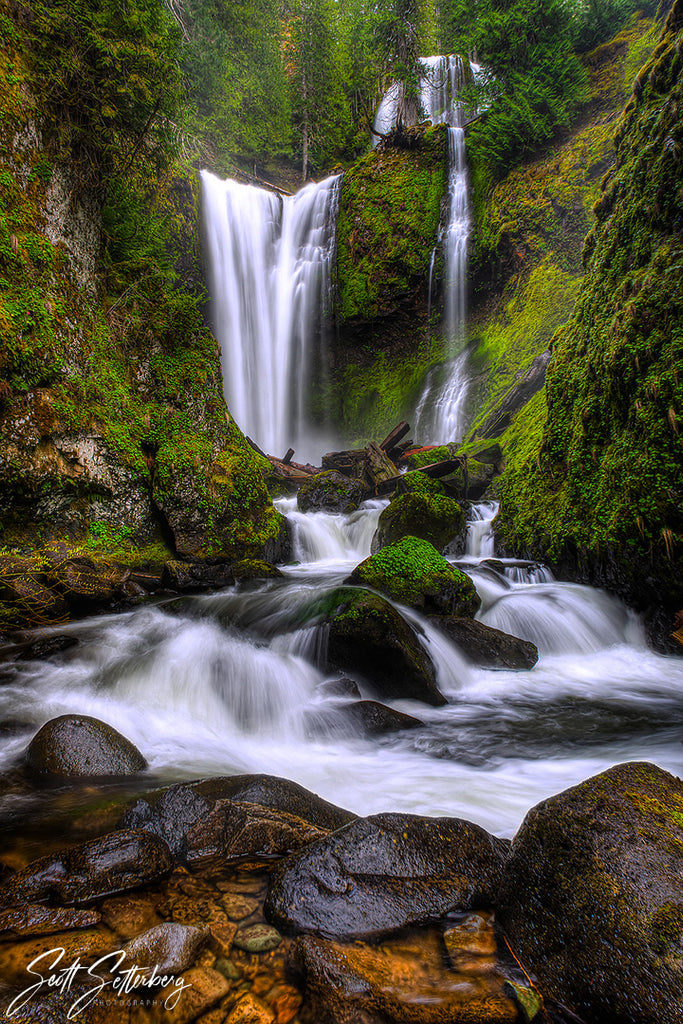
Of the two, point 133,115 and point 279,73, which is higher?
point 279,73

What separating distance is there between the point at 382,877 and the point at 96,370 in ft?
25.0

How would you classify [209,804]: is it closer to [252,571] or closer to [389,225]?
[252,571]

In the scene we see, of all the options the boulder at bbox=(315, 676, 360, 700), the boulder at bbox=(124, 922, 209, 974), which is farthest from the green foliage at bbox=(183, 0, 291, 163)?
the boulder at bbox=(124, 922, 209, 974)

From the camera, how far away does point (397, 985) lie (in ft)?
4.64

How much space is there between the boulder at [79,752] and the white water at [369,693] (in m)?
0.26

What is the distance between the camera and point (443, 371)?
701 inches

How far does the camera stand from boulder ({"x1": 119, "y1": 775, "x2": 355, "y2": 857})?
2158mm

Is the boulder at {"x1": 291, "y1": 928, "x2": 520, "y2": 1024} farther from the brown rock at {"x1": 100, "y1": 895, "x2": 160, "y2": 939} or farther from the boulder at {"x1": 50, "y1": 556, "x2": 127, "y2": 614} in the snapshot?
the boulder at {"x1": 50, "y1": 556, "x2": 127, "y2": 614}

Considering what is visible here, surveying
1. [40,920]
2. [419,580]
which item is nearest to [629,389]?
[419,580]

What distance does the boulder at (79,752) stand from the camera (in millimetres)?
2863

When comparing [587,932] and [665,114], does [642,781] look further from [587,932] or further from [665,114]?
[665,114]

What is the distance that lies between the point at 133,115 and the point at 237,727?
9299 millimetres

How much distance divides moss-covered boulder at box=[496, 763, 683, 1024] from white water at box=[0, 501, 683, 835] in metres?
1.17

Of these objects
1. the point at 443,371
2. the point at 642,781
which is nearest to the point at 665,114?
the point at 642,781
